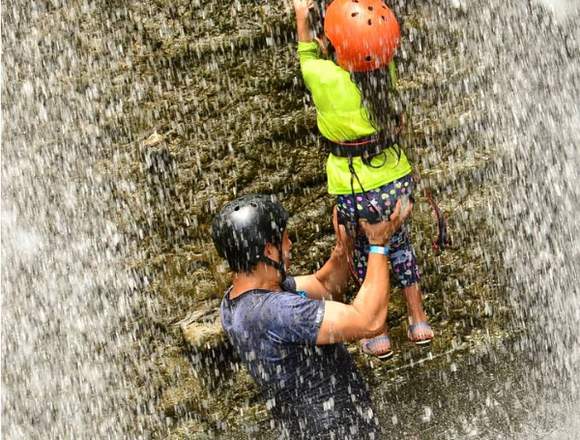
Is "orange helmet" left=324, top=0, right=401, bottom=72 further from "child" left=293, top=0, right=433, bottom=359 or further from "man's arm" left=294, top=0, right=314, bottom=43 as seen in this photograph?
"man's arm" left=294, top=0, right=314, bottom=43

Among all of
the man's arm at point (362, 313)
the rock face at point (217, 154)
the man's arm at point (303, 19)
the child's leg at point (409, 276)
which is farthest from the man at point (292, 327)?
the rock face at point (217, 154)

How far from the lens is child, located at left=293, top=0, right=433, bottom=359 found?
3.54 m

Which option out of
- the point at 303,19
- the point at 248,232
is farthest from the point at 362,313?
the point at 303,19

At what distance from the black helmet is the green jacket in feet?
1.76

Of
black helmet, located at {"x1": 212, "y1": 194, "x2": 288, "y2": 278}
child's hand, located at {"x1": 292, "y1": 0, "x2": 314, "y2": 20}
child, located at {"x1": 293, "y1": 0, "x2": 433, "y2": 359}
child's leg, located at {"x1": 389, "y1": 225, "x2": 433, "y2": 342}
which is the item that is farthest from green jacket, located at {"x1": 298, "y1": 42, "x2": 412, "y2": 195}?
black helmet, located at {"x1": 212, "y1": 194, "x2": 288, "y2": 278}

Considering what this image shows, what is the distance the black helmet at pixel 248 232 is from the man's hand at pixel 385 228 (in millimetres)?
392

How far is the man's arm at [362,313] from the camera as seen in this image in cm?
327

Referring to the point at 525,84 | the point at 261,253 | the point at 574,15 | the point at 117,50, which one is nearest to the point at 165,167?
the point at 117,50

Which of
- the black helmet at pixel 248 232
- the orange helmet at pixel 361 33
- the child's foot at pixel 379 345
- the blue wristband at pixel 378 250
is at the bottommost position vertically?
the child's foot at pixel 379 345

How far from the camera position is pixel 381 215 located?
3.87m

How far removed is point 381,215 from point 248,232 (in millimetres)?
756

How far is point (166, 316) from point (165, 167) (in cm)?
91

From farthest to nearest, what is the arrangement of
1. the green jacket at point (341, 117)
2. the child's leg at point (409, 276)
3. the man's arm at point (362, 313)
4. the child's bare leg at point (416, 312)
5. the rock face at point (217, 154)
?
the rock face at point (217, 154)
the child's bare leg at point (416, 312)
the child's leg at point (409, 276)
the green jacket at point (341, 117)
the man's arm at point (362, 313)

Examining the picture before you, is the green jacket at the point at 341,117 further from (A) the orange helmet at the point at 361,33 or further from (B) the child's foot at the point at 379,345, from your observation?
(B) the child's foot at the point at 379,345
